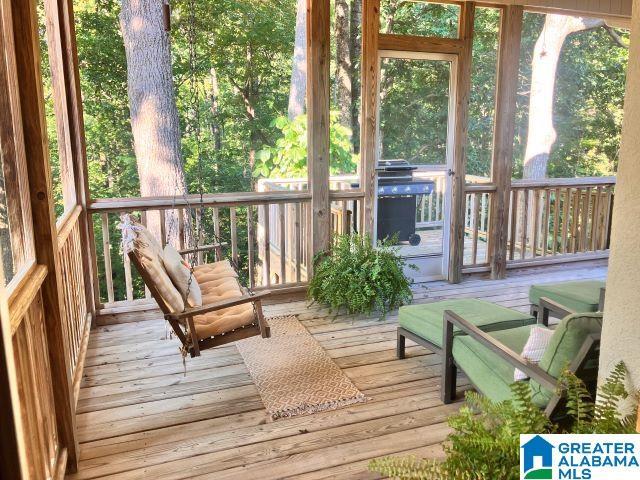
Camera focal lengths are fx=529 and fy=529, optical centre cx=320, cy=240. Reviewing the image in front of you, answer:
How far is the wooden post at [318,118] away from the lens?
184 inches

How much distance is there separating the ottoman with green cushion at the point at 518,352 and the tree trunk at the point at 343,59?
4876 millimetres

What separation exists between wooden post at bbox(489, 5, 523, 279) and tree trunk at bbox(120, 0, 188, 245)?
3.53 m

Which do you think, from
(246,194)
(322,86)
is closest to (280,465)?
(246,194)

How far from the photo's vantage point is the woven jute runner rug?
3.10m

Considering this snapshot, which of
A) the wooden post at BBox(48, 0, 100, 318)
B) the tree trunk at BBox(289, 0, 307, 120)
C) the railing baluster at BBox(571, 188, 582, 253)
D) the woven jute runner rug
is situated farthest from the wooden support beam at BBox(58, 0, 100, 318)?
the railing baluster at BBox(571, 188, 582, 253)

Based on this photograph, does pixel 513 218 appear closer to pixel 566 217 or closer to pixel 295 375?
pixel 566 217

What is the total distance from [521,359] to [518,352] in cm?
37

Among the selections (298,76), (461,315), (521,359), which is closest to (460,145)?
(461,315)

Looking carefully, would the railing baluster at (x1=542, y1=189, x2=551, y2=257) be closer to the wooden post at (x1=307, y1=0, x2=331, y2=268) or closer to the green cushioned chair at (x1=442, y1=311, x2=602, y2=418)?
the wooden post at (x1=307, y1=0, x2=331, y2=268)

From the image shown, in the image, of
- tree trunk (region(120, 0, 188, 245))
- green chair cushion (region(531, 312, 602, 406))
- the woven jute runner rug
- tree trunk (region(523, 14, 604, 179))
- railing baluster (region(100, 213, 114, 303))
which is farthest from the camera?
tree trunk (region(523, 14, 604, 179))

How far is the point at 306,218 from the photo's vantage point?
17.3 feet

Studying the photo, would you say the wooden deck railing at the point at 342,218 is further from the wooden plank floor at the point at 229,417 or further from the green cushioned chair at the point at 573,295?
the green cushioned chair at the point at 573,295

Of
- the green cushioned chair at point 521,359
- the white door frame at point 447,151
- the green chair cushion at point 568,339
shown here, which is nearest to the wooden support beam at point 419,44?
the white door frame at point 447,151

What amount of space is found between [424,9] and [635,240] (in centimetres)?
454
